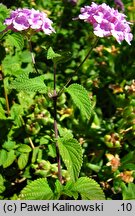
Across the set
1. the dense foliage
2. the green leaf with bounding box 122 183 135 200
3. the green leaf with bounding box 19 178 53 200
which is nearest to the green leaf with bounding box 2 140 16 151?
the dense foliage

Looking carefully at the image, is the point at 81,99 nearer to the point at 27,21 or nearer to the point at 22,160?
the point at 27,21

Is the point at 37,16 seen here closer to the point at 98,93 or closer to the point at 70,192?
the point at 70,192

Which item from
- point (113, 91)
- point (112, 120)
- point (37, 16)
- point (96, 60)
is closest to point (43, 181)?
point (37, 16)

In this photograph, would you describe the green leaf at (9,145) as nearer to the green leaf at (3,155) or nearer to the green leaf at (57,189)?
the green leaf at (3,155)

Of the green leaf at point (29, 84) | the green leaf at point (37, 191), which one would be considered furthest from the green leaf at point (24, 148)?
the green leaf at point (29, 84)

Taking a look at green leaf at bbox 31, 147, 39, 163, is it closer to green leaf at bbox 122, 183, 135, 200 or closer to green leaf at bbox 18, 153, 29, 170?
green leaf at bbox 18, 153, 29, 170
